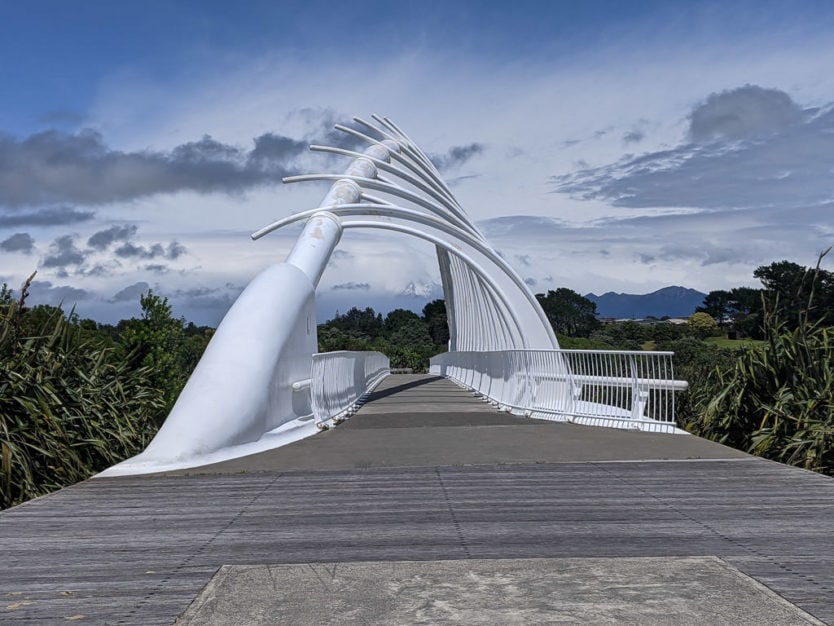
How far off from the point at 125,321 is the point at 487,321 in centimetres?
1603

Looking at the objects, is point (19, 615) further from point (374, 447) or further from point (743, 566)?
point (374, 447)

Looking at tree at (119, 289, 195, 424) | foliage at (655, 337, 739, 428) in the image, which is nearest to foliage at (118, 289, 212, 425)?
tree at (119, 289, 195, 424)

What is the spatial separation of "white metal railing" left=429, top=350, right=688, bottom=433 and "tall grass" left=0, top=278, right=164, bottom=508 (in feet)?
22.4

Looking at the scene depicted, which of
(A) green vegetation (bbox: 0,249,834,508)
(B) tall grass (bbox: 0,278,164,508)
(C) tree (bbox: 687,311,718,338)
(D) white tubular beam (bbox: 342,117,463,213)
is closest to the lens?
(B) tall grass (bbox: 0,278,164,508)

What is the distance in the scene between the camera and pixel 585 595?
14.0 feet

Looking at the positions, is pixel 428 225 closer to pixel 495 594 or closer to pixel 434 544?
pixel 434 544

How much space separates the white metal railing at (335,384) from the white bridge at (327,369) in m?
0.03

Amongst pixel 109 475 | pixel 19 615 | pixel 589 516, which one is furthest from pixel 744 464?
pixel 19 615

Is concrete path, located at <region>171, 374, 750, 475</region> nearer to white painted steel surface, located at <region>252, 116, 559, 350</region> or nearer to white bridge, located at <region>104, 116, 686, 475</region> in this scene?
white bridge, located at <region>104, 116, 686, 475</region>

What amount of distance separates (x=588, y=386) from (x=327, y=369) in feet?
15.6

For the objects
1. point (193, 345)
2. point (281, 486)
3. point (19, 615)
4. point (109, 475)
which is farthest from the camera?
point (193, 345)

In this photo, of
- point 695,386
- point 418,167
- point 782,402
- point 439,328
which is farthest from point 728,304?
point 782,402

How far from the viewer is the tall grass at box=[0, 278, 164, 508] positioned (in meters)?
→ 8.15

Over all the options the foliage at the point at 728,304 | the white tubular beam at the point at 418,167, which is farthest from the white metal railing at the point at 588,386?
the foliage at the point at 728,304
